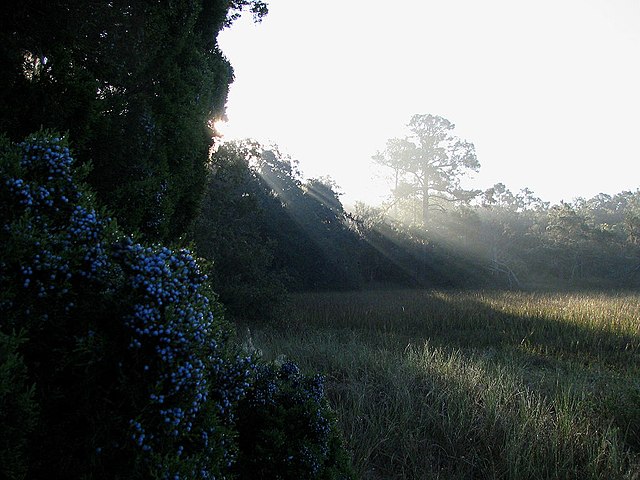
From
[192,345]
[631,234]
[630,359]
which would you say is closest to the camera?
[192,345]

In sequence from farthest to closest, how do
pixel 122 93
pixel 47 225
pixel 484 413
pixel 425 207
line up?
pixel 425 207 < pixel 484 413 < pixel 122 93 < pixel 47 225

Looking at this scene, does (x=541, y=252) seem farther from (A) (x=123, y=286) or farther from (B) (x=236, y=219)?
(A) (x=123, y=286)

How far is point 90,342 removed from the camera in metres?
1.90

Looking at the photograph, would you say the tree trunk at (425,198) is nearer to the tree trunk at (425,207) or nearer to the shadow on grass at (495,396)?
the tree trunk at (425,207)

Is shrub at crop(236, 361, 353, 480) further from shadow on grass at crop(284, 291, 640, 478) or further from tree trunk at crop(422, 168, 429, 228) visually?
tree trunk at crop(422, 168, 429, 228)

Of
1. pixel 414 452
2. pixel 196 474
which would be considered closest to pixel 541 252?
pixel 414 452

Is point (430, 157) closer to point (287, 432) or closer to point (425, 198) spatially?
point (425, 198)

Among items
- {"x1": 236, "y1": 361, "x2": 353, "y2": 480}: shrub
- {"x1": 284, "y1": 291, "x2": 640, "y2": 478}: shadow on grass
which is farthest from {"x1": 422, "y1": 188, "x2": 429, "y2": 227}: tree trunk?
{"x1": 236, "y1": 361, "x2": 353, "y2": 480}: shrub

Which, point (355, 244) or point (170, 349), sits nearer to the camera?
point (170, 349)

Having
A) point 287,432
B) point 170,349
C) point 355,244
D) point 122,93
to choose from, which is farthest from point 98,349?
point 355,244

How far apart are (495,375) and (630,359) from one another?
382 cm

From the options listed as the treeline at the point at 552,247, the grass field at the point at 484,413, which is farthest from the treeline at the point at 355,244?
the grass field at the point at 484,413

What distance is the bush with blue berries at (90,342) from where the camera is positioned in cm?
185

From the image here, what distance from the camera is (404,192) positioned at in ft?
145
